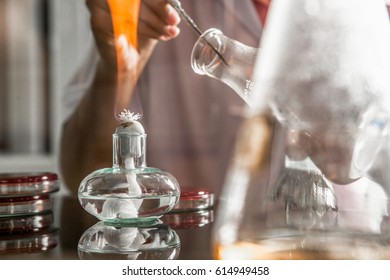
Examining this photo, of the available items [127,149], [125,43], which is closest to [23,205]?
[127,149]

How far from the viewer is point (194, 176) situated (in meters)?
0.85

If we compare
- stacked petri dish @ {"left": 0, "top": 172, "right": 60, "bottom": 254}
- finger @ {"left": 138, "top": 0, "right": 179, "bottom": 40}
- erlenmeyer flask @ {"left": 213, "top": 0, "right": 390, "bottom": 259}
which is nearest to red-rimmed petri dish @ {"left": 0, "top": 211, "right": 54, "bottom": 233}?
stacked petri dish @ {"left": 0, "top": 172, "right": 60, "bottom": 254}

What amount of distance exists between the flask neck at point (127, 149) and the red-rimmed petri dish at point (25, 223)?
76mm

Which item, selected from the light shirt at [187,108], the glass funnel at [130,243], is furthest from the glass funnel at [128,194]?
the light shirt at [187,108]

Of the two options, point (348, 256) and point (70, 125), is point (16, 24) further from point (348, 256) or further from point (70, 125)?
point (348, 256)

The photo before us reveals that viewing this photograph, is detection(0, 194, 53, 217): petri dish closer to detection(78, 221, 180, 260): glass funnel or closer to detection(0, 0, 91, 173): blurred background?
detection(78, 221, 180, 260): glass funnel

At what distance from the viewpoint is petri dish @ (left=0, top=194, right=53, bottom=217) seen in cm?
40

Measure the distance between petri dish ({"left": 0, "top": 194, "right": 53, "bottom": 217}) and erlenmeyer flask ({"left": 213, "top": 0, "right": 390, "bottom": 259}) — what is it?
0.17 m

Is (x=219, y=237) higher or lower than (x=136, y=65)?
lower

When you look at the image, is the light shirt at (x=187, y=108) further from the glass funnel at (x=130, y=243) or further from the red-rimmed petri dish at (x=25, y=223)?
the glass funnel at (x=130, y=243)

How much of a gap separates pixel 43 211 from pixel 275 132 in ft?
0.71

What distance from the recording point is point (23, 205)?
406 mm

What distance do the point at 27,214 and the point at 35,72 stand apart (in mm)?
492

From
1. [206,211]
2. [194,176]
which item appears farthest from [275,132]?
[194,176]
